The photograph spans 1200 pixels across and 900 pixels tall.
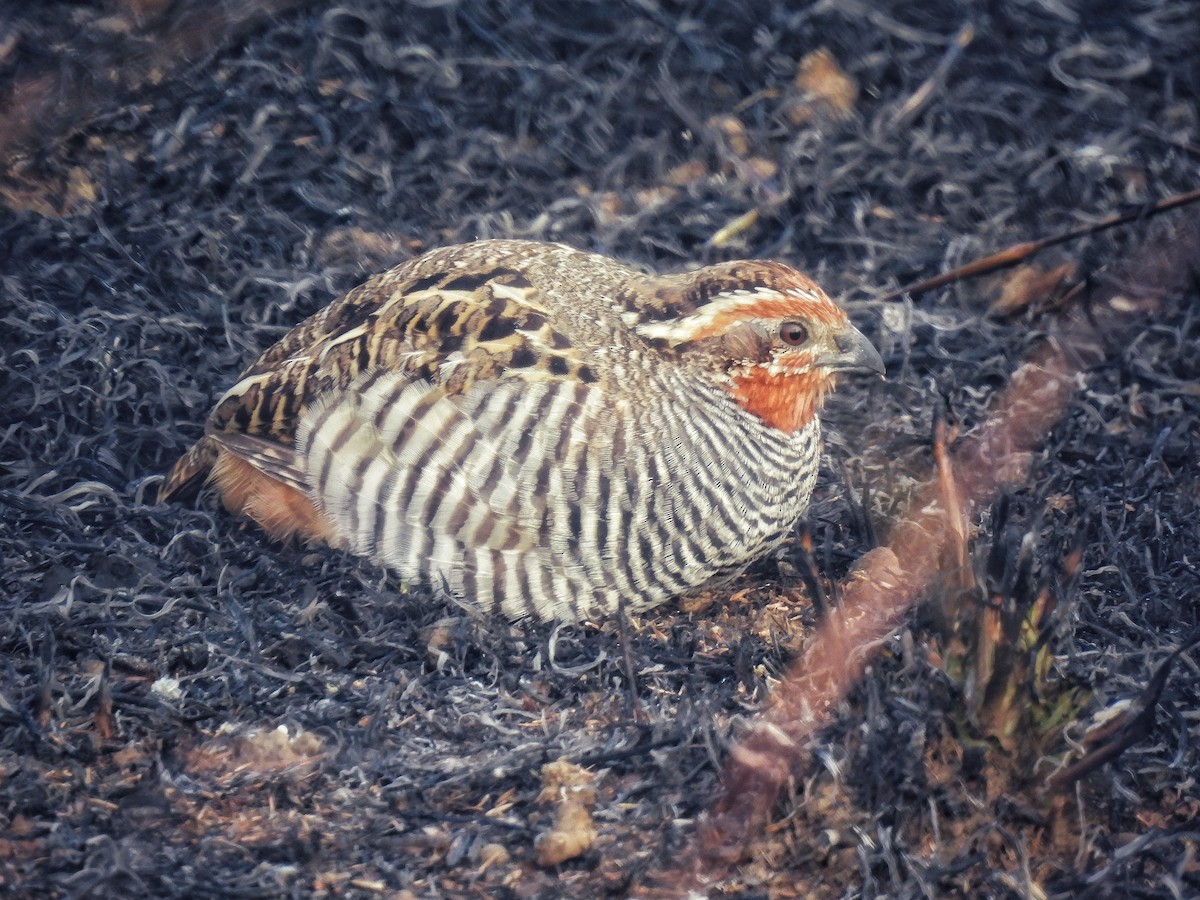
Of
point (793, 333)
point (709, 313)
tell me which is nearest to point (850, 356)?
point (793, 333)

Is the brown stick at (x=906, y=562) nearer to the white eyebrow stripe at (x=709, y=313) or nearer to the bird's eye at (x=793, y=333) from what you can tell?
the bird's eye at (x=793, y=333)

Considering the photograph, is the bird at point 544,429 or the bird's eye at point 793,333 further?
the bird's eye at point 793,333

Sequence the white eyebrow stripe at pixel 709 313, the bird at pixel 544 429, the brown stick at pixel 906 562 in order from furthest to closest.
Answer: the white eyebrow stripe at pixel 709 313 → the bird at pixel 544 429 → the brown stick at pixel 906 562

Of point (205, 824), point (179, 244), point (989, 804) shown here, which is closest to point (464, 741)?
point (205, 824)

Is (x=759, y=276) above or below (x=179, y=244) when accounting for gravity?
above

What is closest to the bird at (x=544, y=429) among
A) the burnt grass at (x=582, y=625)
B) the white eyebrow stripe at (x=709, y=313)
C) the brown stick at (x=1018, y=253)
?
the white eyebrow stripe at (x=709, y=313)

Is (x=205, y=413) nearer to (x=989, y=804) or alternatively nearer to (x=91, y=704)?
(x=91, y=704)

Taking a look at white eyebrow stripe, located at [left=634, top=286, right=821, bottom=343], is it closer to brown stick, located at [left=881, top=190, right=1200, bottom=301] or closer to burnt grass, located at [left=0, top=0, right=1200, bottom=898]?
burnt grass, located at [left=0, top=0, right=1200, bottom=898]
